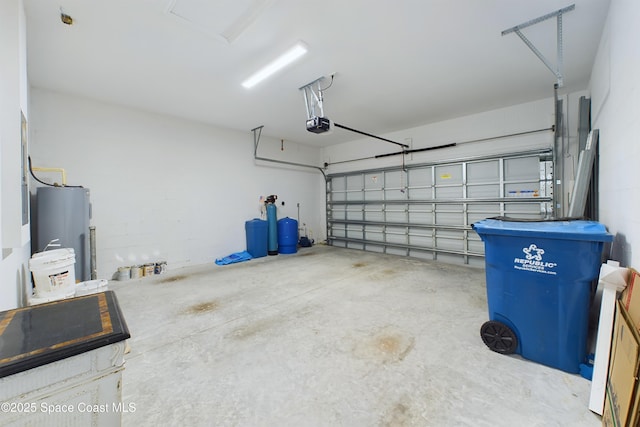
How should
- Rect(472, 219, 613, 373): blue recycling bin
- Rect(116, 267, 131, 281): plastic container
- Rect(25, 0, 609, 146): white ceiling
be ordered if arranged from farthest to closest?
Rect(116, 267, 131, 281): plastic container → Rect(25, 0, 609, 146): white ceiling → Rect(472, 219, 613, 373): blue recycling bin

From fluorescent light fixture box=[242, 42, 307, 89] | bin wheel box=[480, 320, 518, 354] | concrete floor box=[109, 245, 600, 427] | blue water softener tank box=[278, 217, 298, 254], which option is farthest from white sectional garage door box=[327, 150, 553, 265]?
fluorescent light fixture box=[242, 42, 307, 89]

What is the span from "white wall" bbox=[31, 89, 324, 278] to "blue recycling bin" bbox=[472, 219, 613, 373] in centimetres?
496

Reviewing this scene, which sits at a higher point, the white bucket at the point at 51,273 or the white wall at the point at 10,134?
the white wall at the point at 10,134

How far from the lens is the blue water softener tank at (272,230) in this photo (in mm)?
6230

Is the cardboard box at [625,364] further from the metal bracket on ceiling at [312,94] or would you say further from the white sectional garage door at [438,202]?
the white sectional garage door at [438,202]

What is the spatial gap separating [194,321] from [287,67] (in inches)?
121

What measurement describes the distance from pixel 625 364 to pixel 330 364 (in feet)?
5.17

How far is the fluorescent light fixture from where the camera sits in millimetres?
2777

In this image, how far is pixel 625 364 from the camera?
45.4 inches

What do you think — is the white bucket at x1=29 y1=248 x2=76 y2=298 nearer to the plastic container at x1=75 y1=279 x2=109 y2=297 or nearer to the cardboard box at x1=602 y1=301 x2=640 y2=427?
the plastic container at x1=75 y1=279 x2=109 y2=297

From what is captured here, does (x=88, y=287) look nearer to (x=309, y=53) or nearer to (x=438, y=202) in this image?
(x=309, y=53)

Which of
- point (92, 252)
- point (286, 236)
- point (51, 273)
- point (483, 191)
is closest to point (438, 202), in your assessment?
point (483, 191)

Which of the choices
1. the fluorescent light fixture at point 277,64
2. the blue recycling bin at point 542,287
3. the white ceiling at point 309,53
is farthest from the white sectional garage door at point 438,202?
the fluorescent light fixture at point 277,64

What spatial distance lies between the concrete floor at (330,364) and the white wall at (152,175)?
1.35 meters
